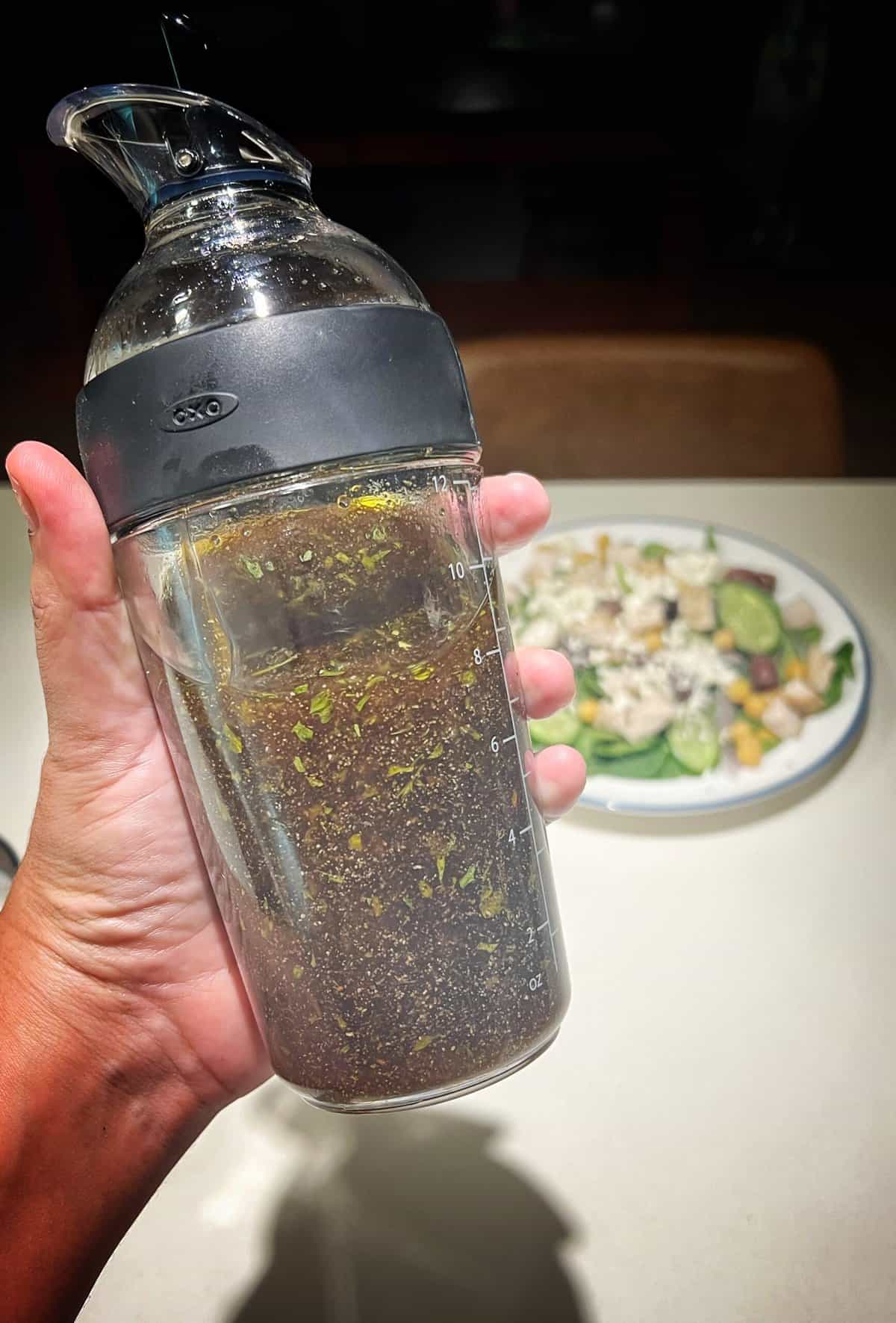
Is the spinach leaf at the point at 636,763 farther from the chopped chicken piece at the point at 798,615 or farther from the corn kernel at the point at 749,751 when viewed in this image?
the chopped chicken piece at the point at 798,615

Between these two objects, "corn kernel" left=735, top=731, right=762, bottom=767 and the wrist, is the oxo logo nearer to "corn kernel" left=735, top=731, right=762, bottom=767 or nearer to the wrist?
the wrist

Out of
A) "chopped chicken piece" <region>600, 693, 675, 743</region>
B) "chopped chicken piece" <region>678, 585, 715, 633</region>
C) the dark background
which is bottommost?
"chopped chicken piece" <region>600, 693, 675, 743</region>

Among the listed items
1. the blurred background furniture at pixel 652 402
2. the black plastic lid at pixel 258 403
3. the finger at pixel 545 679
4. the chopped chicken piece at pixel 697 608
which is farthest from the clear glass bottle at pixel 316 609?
the blurred background furniture at pixel 652 402

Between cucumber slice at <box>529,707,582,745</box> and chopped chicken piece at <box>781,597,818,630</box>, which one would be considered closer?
cucumber slice at <box>529,707,582,745</box>

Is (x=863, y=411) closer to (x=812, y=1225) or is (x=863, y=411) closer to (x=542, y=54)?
(x=542, y=54)

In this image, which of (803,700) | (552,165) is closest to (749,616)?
(803,700)

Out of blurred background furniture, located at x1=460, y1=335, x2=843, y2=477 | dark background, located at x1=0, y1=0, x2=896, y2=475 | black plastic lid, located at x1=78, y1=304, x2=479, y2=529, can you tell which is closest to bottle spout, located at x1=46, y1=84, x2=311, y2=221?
black plastic lid, located at x1=78, y1=304, x2=479, y2=529

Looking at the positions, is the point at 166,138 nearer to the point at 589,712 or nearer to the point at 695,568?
the point at 589,712
